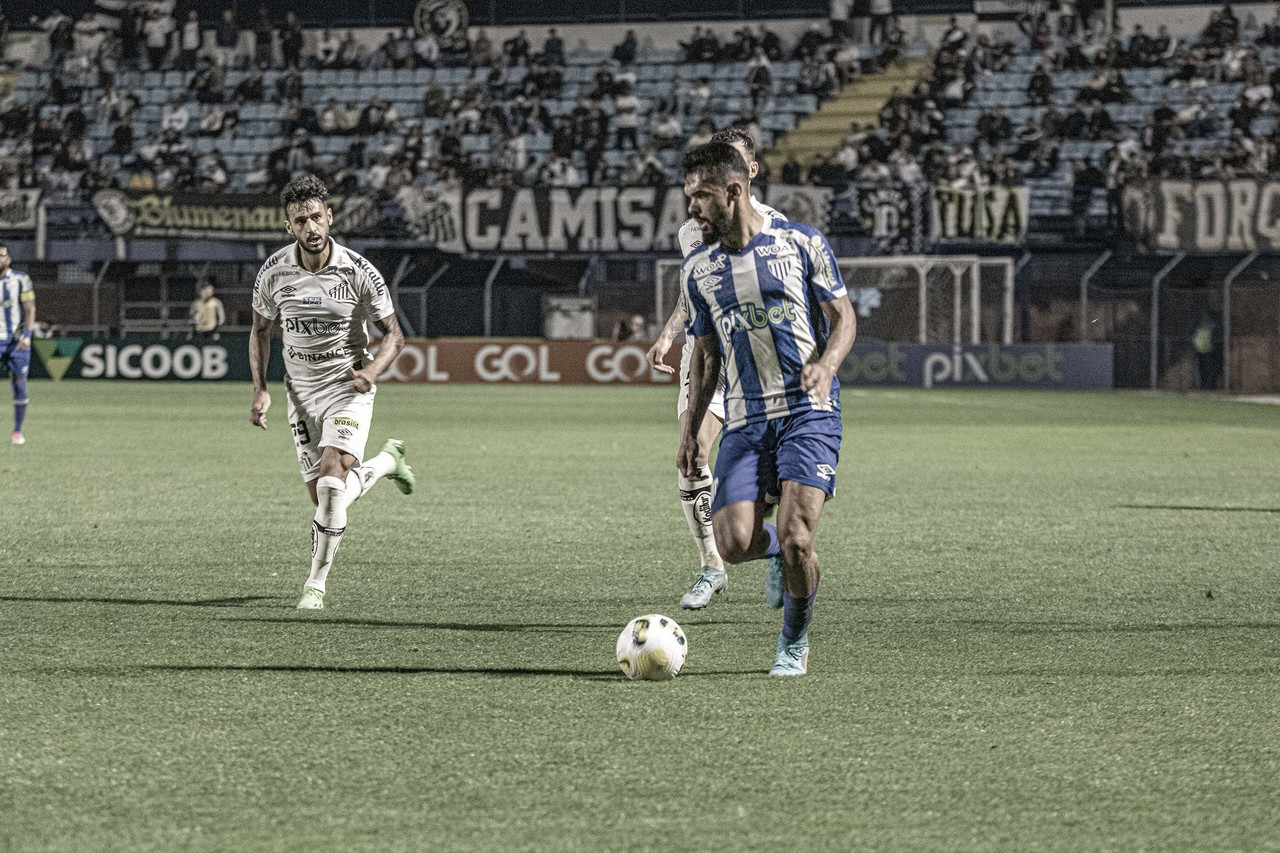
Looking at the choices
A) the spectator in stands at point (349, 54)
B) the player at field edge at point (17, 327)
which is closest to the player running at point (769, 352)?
the player at field edge at point (17, 327)

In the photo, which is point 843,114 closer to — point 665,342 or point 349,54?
point 349,54

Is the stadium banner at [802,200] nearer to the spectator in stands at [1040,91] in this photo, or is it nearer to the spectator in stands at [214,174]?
the spectator in stands at [1040,91]

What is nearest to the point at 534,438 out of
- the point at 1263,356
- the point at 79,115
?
the point at 1263,356

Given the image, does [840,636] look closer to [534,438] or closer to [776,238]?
[776,238]

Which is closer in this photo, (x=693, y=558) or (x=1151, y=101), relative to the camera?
(x=693, y=558)

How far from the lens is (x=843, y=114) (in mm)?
39656

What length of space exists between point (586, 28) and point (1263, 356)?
1970 cm

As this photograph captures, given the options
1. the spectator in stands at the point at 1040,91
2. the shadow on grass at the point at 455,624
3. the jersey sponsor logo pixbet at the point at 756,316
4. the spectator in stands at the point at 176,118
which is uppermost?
the spectator in stands at the point at 1040,91

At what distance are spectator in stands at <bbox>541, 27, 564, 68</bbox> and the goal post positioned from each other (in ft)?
34.3

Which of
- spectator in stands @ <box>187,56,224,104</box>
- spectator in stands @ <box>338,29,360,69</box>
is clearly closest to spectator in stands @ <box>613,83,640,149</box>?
spectator in stands @ <box>338,29,360,69</box>

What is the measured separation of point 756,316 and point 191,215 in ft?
104

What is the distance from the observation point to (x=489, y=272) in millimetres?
35500

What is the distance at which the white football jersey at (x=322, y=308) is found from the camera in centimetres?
854

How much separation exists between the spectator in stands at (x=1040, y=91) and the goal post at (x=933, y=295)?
6.15m
